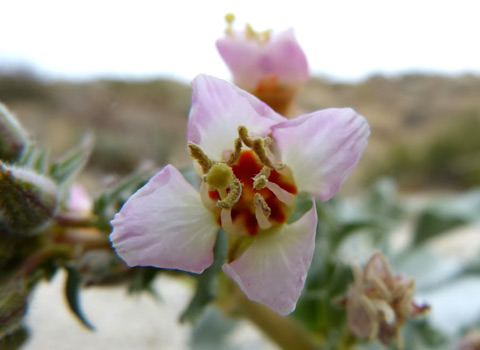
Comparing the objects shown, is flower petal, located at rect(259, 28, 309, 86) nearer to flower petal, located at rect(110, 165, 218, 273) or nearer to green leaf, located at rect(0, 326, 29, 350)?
flower petal, located at rect(110, 165, 218, 273)

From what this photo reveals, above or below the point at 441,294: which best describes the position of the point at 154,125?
below

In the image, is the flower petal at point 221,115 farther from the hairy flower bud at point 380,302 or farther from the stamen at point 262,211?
the hairy flower bud at point 380,302

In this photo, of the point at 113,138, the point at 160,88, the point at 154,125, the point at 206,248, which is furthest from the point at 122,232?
the point at 160,88

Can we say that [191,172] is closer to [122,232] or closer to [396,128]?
[122,232]

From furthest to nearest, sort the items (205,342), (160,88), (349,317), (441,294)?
(160,88) → (205,342) → (441,294) → (349,317)

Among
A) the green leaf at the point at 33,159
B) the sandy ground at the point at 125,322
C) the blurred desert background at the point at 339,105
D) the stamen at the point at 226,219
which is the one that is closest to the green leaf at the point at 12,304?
the green leaf at the point at 33,159

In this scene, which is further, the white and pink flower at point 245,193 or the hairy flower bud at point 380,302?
the hairy flower bud at point 380,302

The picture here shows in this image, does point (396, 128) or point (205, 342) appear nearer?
point (205, 342)
